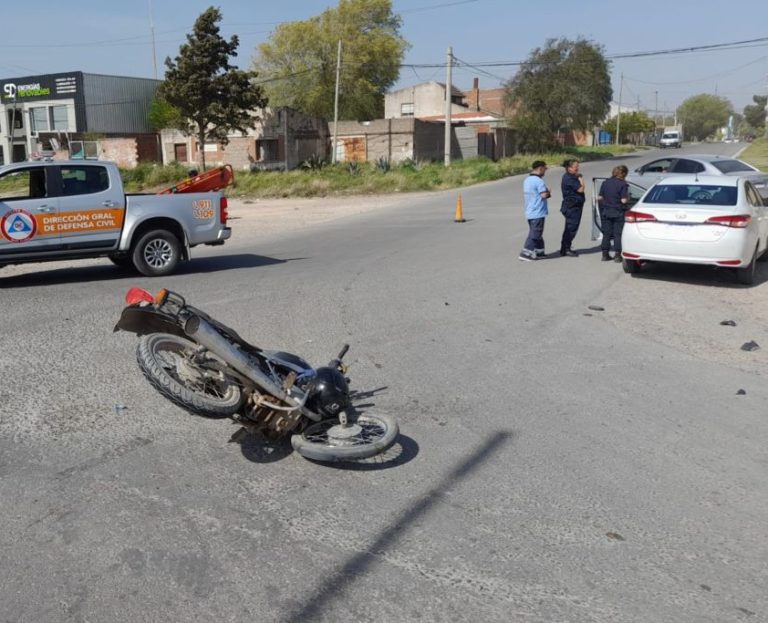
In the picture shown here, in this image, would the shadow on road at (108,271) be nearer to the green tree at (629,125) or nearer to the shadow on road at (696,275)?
the shadow on road at (696,275)

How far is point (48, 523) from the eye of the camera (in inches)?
151

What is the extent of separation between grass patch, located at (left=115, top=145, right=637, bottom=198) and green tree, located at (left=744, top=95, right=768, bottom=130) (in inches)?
5490

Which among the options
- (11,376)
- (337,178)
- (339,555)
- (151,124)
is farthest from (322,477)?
(151,124)

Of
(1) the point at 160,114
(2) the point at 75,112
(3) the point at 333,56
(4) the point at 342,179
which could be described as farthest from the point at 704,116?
(4) the point at 342,179

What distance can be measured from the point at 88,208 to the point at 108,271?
61.5 inches

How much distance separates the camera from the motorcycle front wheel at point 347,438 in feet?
14.5

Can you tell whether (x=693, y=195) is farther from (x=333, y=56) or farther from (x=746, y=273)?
(x=333, y=56)

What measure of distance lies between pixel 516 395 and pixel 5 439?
3.73 metres

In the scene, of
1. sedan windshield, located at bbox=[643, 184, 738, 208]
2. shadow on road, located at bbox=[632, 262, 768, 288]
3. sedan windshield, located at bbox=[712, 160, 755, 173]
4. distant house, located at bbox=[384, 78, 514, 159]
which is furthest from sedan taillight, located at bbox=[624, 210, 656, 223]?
distant house, located at bbox=[384, 78, 514, 159]

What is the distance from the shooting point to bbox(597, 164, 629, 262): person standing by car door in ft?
41.1

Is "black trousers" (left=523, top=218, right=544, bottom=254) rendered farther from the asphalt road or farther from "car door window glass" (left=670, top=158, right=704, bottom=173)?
"car door window glass" (left=670, top=158, right=704, bottom=173)

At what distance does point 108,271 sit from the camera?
12484mm

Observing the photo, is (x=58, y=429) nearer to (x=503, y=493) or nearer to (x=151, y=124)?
(x=503, y=493)

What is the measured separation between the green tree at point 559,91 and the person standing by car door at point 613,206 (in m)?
51.4
